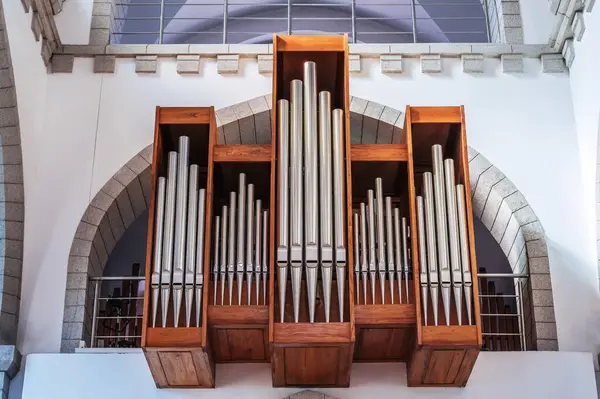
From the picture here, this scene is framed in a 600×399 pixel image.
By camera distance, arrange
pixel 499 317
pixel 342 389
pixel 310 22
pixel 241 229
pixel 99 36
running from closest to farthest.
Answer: pixel 241 229
pixel 342 389
pixel 99 36
pixel 499 317
pixel 310 22

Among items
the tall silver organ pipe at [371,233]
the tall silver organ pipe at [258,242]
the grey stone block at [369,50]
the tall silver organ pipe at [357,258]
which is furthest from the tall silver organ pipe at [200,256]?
the grey stone block at [369,50]

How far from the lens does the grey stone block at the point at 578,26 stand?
823cm

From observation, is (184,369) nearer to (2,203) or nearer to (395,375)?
(395,375)

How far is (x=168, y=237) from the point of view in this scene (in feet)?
23.6

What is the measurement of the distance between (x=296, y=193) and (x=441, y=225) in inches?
41.5

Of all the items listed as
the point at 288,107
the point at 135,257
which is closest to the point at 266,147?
the point at 288,107

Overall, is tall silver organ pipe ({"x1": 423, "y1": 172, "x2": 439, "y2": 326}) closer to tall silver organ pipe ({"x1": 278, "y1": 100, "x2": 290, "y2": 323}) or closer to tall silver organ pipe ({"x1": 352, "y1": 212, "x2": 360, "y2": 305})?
tall silver organ pipe ({"x1": 352, "y1": 212, "x2": 360, "y2": 305})

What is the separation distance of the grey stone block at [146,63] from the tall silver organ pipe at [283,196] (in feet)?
5.95

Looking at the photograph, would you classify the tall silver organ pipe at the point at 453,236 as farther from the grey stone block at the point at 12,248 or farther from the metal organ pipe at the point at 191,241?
the grey stone block at the point at 12,248

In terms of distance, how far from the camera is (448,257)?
7.12 m

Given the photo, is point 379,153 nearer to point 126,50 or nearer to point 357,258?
point 357,258

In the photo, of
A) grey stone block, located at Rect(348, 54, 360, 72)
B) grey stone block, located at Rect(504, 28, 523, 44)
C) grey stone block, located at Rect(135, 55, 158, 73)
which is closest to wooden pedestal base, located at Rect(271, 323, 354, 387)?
grey stone block, located at Rect(348, 54, 360, 72)

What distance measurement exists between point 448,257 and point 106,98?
3.42m

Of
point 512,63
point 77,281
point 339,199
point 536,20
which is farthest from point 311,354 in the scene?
point 536,20
